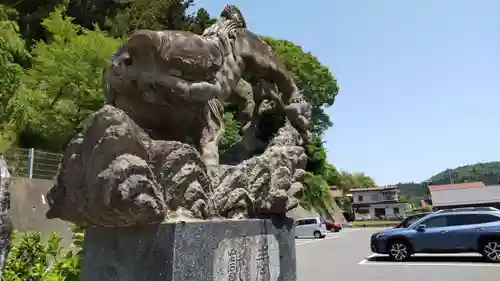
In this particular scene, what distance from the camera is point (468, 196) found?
33469mm

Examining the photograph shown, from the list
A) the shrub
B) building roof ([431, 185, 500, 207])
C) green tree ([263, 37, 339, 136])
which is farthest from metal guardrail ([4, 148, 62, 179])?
building roof ([431, 185, 500, 207])

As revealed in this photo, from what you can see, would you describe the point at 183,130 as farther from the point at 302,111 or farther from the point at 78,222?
the point at 302,111

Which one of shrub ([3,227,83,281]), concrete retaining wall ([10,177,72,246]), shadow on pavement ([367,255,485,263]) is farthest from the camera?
shadow on pavement ([367,255,485,263])

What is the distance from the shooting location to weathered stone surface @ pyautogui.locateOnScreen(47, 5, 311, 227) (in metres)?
2.15

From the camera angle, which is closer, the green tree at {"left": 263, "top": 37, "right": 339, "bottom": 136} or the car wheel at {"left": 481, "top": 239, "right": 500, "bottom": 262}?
the car wheel at {"left": 481, "top": 239, "right": 500, "bottom": 262}

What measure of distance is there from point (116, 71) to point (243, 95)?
1.47 metres

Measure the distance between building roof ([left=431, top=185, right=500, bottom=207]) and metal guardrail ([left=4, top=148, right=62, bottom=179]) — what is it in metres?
29.8

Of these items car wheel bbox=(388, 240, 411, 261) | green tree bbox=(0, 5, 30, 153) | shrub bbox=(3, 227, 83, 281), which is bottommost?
car wheel bbox=(388, 240, 411, 261)

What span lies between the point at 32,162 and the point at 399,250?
9957 mm

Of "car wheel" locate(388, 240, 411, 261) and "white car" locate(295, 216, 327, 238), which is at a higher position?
"white car" locate(295, 216, 327, 238)

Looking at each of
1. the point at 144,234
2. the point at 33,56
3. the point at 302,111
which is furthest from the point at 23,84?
the point at 144,234

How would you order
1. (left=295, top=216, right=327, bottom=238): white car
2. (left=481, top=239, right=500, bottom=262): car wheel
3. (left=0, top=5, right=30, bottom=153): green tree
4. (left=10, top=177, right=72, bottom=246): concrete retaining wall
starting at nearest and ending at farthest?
(left=0, top=5, right=30, bottom=153): green tree
(left=481, top=239, right=500, bottom=262): car wheel
(left=10, top=177, right=72, bottom=246): concrete retaining wall
(left=295, top=216, right=327, bottom=238): white car

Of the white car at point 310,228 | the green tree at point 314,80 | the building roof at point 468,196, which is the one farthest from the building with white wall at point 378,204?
the white car at point 310,228

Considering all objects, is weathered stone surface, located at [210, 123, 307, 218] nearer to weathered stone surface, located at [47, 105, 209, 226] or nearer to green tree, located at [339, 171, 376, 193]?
weathered stone surface, located at [47, 105, 209, 226]
